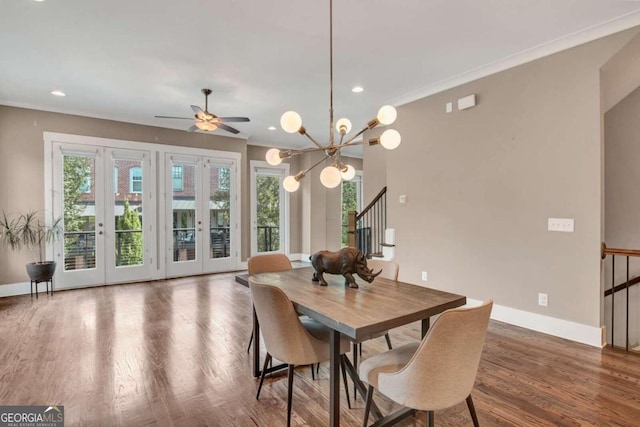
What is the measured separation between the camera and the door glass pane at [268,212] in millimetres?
7770

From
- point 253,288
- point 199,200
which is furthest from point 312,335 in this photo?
point 199,200

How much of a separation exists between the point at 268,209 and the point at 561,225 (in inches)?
234

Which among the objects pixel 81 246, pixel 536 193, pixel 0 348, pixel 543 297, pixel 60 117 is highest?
pixel 60 117

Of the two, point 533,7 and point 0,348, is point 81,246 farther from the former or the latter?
point 533,7

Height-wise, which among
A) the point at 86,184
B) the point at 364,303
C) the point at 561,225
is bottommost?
the point at 364,303

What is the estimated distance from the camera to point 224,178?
687 centimetres

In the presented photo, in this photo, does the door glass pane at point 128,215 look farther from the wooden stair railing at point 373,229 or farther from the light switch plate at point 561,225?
the light switch plate at point 561,225

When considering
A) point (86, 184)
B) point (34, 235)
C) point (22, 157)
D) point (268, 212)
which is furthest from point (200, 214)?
point (22, 157)

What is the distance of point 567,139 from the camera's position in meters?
3.19

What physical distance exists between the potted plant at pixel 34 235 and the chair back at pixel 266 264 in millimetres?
3755

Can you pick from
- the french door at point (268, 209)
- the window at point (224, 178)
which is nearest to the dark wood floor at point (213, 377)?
A: the window at point (224, 178)

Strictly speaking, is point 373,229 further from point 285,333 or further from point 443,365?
point 443,365

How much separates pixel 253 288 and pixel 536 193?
10.2ft

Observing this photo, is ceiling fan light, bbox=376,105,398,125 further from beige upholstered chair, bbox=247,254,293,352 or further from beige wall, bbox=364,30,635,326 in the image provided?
beige wall, bbox=364,30,635,326
